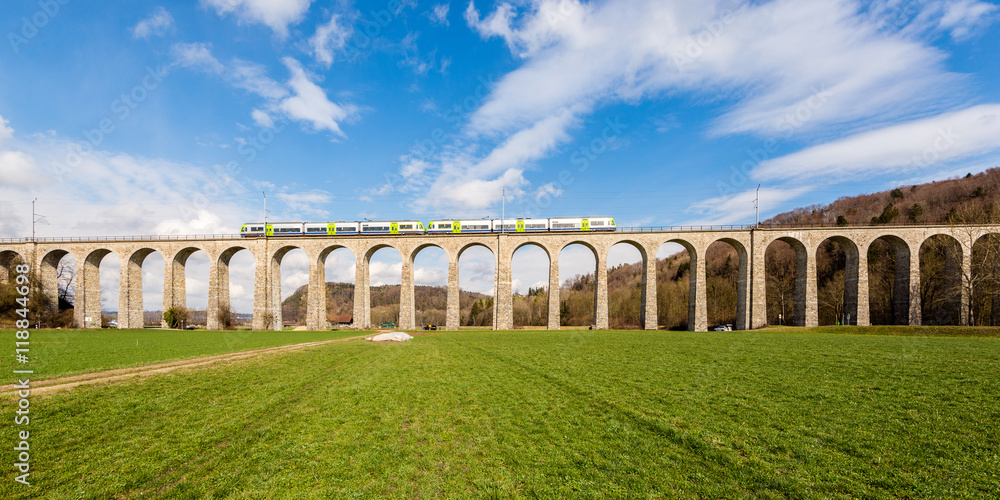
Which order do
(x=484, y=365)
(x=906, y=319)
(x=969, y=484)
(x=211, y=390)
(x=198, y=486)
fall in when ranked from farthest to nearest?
1. (x=906, y=319)
2. (x=484, y=365)
3. (x=211, y=390)
4. (x=198, y=486)
5. (x=969, y=484)

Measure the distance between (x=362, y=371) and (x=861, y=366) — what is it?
1855 centimetres

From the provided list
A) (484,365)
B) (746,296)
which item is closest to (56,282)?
(484,365)

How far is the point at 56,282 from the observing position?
170ft

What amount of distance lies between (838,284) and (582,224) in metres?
37.1

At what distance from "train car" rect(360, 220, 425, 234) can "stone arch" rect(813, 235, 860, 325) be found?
46.2m

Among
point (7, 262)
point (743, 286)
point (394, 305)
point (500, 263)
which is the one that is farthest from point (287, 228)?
point (394, 305)

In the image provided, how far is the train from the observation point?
4538 centimetres

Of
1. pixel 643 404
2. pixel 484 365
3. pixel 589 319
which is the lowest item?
pixel 589 319

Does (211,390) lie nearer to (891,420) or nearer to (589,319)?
(891,420)

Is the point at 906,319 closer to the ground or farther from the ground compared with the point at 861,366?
closer to the ground

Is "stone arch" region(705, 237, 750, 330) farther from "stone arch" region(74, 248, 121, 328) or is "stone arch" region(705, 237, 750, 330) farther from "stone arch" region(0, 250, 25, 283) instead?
"stone arch" region(0, 250, 25, 283)

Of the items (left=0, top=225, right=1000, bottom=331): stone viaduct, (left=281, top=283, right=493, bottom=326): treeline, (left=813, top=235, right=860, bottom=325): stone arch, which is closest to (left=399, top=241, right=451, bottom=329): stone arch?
(left=0, top=225, right=1000, bottom=331): stone viaduct

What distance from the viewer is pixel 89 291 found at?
166ft

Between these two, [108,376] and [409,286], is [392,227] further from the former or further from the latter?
[108,376]
